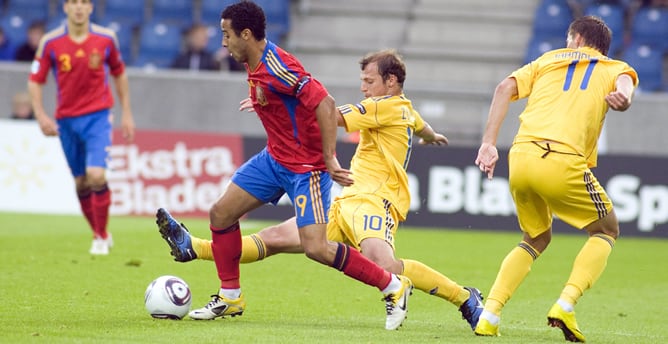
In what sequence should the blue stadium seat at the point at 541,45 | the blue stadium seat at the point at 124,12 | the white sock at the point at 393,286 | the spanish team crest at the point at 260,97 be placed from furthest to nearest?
the blue stadium seat at the point at 124,12, the blue stadium seat at the point at 541,45, the white sock at the point at 393,286, the spanish team crest at the point at 260,97

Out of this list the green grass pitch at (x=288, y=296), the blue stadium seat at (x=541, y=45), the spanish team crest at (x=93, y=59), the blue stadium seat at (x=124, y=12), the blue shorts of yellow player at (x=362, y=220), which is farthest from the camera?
the blue stadium seat at (x=124, y=12)

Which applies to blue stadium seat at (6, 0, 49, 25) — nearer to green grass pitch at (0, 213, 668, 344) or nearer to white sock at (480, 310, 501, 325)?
green grass pitch at (0, 213, 668, 344)

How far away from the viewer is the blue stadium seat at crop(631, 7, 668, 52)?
20.6 m

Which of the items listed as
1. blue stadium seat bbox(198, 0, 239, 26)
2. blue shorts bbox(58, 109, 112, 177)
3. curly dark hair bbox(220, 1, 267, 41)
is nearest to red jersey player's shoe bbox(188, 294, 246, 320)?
curly dark hair bbox(220, 1, 267, 41)

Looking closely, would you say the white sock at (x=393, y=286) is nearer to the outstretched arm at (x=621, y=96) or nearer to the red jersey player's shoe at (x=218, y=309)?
the red jersey player's shoe at (x=218, y=309)

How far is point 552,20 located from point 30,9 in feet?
28.7

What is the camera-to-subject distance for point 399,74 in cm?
802

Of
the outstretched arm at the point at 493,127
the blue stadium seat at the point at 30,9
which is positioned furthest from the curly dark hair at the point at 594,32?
the blue stadium seat at the point at 30,9

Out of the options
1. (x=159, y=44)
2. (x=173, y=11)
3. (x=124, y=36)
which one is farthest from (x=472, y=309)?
(x=173, y=11)

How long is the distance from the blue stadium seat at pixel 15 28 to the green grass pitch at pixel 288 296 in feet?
20.0

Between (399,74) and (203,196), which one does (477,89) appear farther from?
(399,74)

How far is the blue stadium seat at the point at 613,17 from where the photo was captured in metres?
20.3

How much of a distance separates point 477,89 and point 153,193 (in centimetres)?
555

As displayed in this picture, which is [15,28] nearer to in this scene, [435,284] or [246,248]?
[246,248]
